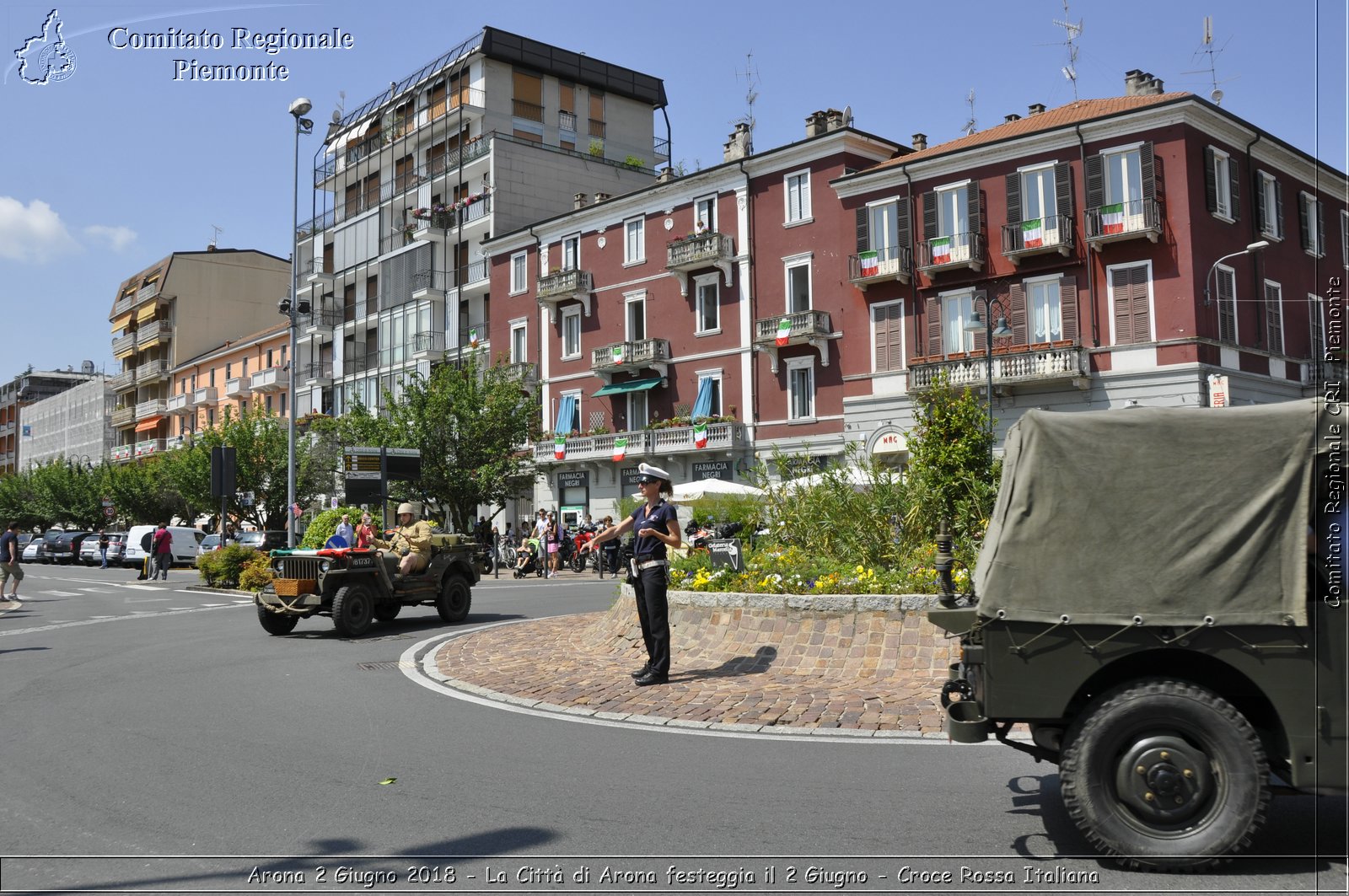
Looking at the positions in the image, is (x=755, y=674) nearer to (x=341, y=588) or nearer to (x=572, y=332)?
(x=341, y=588)

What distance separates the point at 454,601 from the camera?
16.3 metres

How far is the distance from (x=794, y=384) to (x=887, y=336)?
174 inches

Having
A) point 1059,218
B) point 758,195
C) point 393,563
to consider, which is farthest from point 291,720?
point 758,195

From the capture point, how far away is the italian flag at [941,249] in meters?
33.3

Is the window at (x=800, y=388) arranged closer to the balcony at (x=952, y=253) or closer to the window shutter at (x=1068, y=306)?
the balcony at (x=952, y=253)

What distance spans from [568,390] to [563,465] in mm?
3245

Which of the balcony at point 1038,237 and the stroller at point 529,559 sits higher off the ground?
the balcony at point 1038,237

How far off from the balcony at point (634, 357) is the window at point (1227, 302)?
19.5 m

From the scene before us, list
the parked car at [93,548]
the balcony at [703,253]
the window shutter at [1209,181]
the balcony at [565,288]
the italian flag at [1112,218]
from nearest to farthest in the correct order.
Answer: the window shutter at [1209,181], the italian flag at [1112,218], the balcony at [703,253], the balcony at [565,288], the parked car at [93,548]

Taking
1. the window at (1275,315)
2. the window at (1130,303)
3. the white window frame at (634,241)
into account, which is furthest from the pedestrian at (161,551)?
the window at (1275,315)

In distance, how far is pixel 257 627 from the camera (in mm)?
16562

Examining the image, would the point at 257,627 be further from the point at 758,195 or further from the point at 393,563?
the point at 758,195

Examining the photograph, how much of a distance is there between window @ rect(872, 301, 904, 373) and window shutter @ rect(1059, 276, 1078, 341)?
16.8 ft

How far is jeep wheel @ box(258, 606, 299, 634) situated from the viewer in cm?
1501
